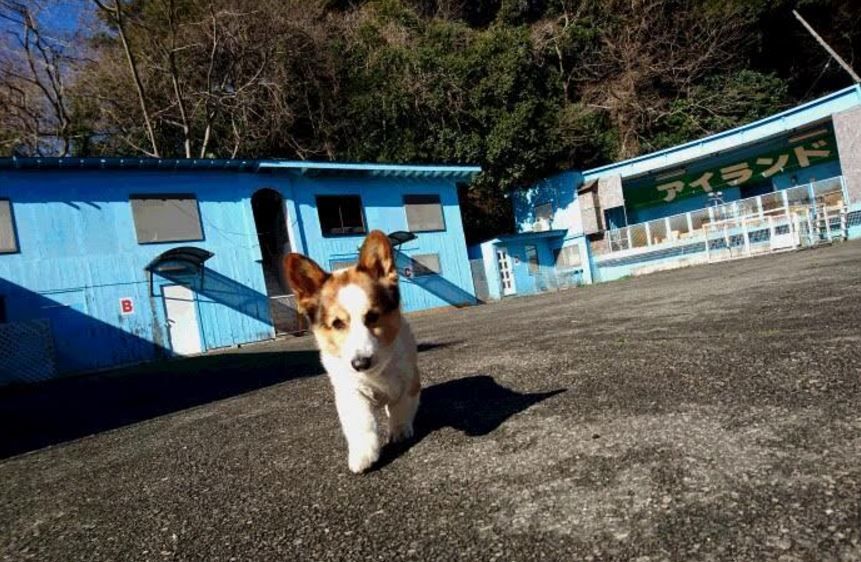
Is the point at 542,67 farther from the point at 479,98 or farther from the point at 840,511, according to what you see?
the point at 840,511

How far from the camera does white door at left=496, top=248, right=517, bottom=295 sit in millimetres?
27625

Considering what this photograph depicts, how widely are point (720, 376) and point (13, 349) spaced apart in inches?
694

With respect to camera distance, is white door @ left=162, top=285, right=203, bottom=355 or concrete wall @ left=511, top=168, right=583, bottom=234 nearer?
white door @ left=162, top=285, right=203, bottom=355

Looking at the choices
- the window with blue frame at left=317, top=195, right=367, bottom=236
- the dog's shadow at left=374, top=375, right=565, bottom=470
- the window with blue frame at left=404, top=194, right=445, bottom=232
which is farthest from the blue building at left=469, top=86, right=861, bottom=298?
the dog's shadow at left=374, top=375, right=565, bottom=470

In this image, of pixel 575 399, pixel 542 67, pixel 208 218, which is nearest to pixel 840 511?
pixel 575 399

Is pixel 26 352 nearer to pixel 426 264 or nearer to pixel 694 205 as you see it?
pixel 426 264

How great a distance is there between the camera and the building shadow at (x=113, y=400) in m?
6.21

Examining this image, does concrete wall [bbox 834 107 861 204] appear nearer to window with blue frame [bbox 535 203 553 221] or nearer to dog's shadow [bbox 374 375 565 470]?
window with blue frame [bbox 535 203 553 221]

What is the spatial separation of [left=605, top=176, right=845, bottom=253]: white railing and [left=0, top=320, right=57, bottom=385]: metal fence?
24.5 meters

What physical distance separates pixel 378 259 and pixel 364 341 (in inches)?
27.6

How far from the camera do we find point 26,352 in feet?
48.7

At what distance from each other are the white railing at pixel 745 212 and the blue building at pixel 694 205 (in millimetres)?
44

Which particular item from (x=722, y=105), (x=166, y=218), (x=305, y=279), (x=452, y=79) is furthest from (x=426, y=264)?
(x=305, y=279)

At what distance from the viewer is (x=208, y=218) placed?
1969cm
